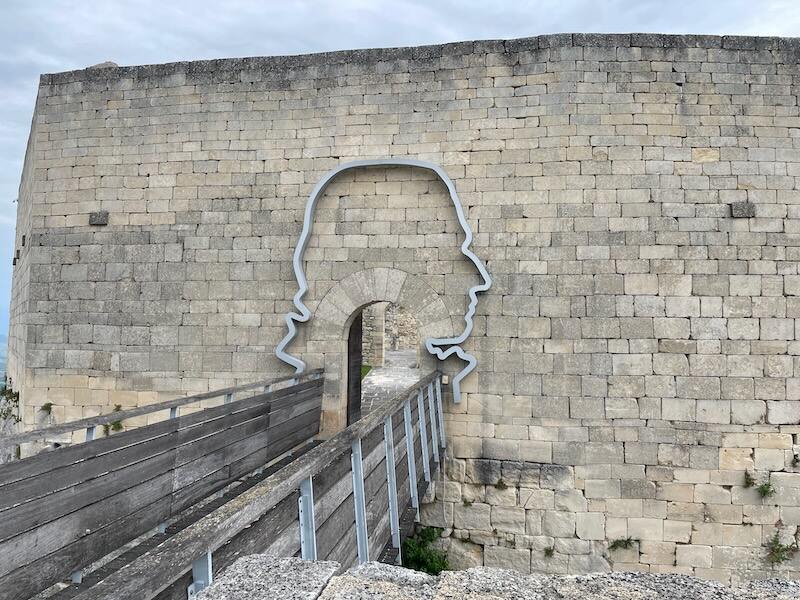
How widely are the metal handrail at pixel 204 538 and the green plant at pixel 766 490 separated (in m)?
5.66

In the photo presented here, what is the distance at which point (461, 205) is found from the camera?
6941 mm

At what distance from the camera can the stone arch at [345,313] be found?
7.00m

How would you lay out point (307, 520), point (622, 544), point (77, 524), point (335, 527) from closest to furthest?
1. point (307, 520)
2. point (335, 527)
3. point (77, 524)
4. point (622, 544)

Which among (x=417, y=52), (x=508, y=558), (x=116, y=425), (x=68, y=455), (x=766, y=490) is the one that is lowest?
(x=508, y=558)

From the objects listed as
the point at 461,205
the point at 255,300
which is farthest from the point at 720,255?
the point at 255,300

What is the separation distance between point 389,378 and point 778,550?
9.43 meters

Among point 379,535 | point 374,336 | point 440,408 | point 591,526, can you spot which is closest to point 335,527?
point 379,535

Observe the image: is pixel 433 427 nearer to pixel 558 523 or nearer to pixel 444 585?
pixel 558 523

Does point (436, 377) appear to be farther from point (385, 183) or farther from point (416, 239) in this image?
point (385, 183)

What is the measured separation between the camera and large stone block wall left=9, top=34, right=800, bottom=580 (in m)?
6.41

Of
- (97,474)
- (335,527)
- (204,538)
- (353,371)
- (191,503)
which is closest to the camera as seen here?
(204,538)

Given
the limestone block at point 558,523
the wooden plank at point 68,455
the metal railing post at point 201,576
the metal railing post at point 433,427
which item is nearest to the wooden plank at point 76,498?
the wooden plank at point 68,455

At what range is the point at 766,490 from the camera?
623cm

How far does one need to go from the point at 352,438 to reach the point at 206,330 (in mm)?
5110
